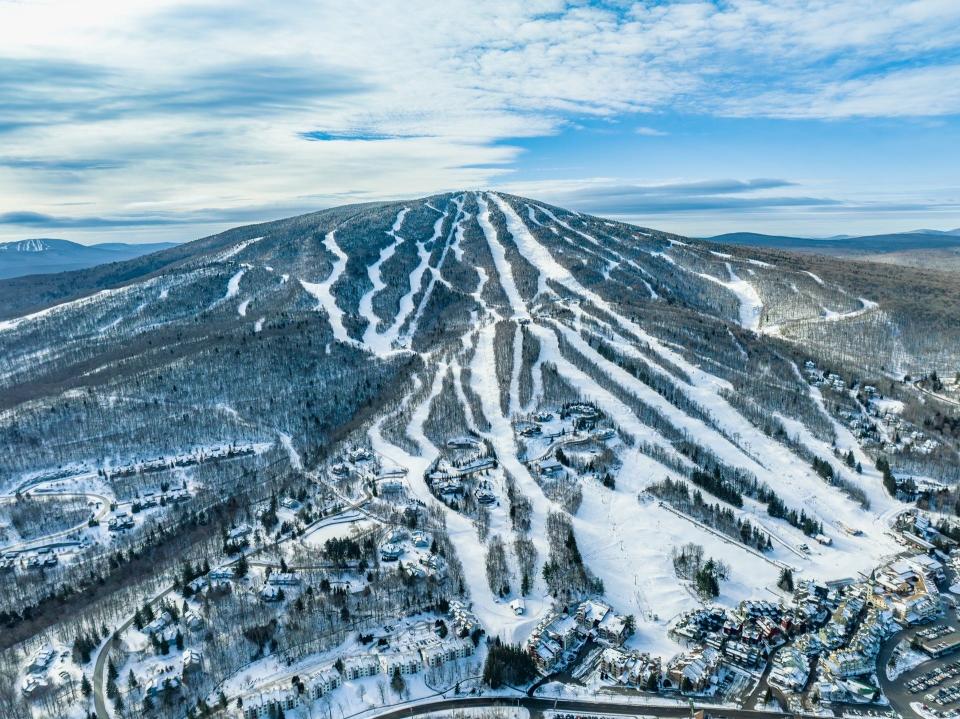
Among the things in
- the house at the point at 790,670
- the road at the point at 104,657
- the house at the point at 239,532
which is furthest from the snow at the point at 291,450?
the house at the point at 790,670

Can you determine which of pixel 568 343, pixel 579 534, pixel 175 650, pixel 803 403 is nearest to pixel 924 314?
pixel 803 403

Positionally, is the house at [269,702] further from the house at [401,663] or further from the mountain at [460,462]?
the house at [401,663]

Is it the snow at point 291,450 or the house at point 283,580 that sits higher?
the snow at point 291,450

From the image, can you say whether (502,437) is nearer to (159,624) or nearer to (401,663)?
(401,663)

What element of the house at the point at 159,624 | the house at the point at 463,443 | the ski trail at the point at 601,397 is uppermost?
the ski trail at the point at 601,397

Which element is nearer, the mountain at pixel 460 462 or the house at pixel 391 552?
the mountain at pixel 460 462

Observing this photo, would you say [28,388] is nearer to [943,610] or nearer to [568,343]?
[568,343]
